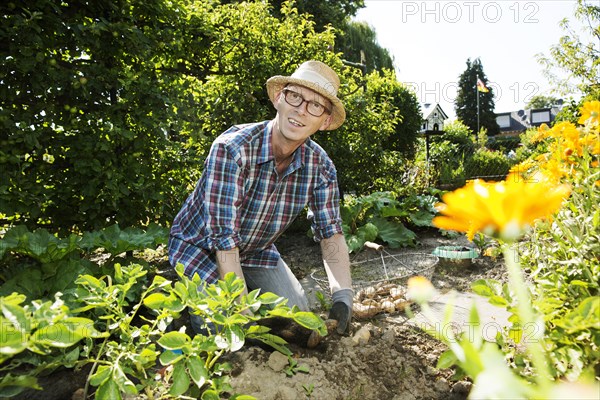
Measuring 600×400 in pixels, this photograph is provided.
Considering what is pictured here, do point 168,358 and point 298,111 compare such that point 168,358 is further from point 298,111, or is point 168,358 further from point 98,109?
point 98,109

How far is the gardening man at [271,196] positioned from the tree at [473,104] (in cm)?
3640

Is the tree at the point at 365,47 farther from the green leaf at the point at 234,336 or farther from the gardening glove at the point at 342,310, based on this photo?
the green leaf at the point at 234,336

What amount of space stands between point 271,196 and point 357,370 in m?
0.94

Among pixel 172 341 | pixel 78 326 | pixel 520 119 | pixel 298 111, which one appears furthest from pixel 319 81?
pixel 520 119

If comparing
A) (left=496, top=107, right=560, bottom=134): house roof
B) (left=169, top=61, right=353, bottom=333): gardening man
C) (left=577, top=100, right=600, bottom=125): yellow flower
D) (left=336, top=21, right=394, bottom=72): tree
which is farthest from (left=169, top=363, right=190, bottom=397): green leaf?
(left=496, top=107, right=560, bottom=134): house roof

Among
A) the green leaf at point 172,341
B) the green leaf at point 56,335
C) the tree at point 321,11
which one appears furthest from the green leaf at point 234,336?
the tree at point 321,11

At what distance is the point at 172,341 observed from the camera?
1.03 m

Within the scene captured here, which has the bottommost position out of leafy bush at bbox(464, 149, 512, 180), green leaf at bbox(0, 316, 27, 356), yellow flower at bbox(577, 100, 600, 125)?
leafy bush at bbox(464, 149, 512, 180)

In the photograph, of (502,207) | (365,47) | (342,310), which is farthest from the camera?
(365,47)

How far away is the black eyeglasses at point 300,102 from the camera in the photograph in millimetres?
2031

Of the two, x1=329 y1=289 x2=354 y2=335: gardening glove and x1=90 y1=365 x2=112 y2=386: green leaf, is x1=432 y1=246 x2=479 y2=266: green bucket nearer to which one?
x1=329 y1=289 x2=354 y2=335: gardening glove

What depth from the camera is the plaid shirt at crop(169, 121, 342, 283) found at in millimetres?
1955

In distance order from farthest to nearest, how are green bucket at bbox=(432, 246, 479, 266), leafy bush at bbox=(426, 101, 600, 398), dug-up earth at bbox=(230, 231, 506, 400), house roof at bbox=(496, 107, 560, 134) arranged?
house roof at bbox=(496, 107, 560, 134)
green bucket at bbox=(432, 246, 479, 266)
dug-up earth at bbox=(230, 231, 506, 400)
leafy bush at bbox=(426, 101, 600, 398)

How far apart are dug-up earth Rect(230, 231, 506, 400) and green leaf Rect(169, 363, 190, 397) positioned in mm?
425
